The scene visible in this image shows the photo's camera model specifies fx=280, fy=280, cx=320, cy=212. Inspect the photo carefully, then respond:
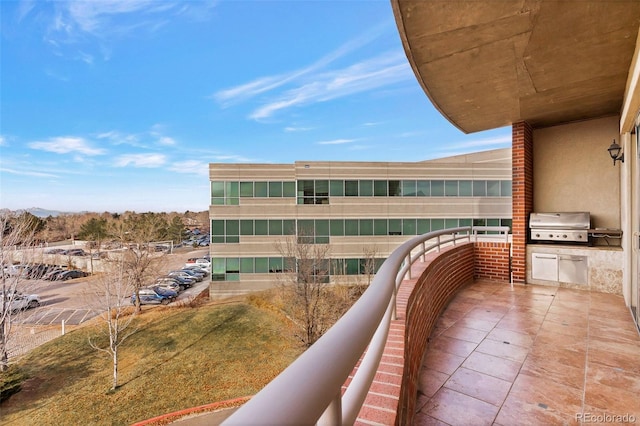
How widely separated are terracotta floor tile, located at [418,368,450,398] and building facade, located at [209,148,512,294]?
19.9 meters

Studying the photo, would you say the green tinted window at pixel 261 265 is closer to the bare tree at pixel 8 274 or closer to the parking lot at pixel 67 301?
the parking lot at pixel 67 301

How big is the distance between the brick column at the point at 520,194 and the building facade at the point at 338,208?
16.6 metres

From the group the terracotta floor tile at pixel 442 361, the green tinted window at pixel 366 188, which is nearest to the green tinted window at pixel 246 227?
the green tinted window at pixel 366 188

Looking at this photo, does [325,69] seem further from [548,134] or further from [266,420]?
[266,420]

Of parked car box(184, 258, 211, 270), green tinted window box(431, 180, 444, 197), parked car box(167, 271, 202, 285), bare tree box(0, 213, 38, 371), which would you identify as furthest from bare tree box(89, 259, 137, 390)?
green tinted window box(431, 180, 444, 197)

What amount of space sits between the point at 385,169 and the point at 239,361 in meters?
17.4

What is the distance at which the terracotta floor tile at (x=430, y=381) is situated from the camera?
8.87 feet

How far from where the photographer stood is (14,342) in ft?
44.1

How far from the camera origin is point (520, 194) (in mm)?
6477

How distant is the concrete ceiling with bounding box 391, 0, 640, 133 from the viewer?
296 cm

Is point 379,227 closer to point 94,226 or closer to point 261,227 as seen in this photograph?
point 261,227

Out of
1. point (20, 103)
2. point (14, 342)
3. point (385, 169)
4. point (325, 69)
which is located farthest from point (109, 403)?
point (20, 103)

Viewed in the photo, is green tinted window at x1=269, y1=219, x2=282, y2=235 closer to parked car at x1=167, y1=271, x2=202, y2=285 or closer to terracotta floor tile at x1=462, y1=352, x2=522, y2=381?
parked car at x1=167, y1=271, x2=202, y2=285

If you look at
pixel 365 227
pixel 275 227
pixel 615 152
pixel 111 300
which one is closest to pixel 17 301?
pixel 111 300
